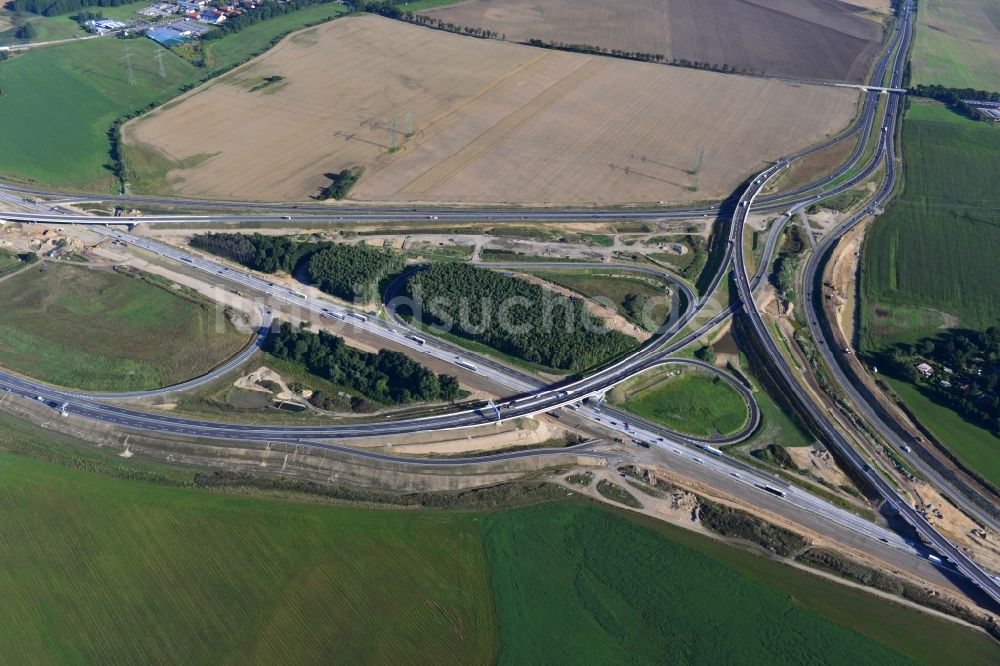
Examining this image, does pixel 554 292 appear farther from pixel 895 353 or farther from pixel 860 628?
pixel 860 628

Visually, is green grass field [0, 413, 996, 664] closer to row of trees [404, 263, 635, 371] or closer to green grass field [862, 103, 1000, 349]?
row of trees [404, 263, 635, 371]

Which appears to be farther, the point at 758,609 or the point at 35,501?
the point at 35,501

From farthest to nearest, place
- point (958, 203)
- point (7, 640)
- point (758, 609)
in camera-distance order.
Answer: point (958, 203) < point (758, 609) < point (7, 640)

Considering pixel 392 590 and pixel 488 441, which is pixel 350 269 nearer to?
pixel 488 441

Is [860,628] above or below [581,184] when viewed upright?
below

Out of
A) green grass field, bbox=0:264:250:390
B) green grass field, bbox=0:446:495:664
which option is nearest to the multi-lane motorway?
green grass field, bbox=0:446:495:664

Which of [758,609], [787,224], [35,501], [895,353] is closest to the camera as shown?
[758,609]

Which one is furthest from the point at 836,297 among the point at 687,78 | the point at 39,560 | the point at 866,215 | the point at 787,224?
the point at 39,560
